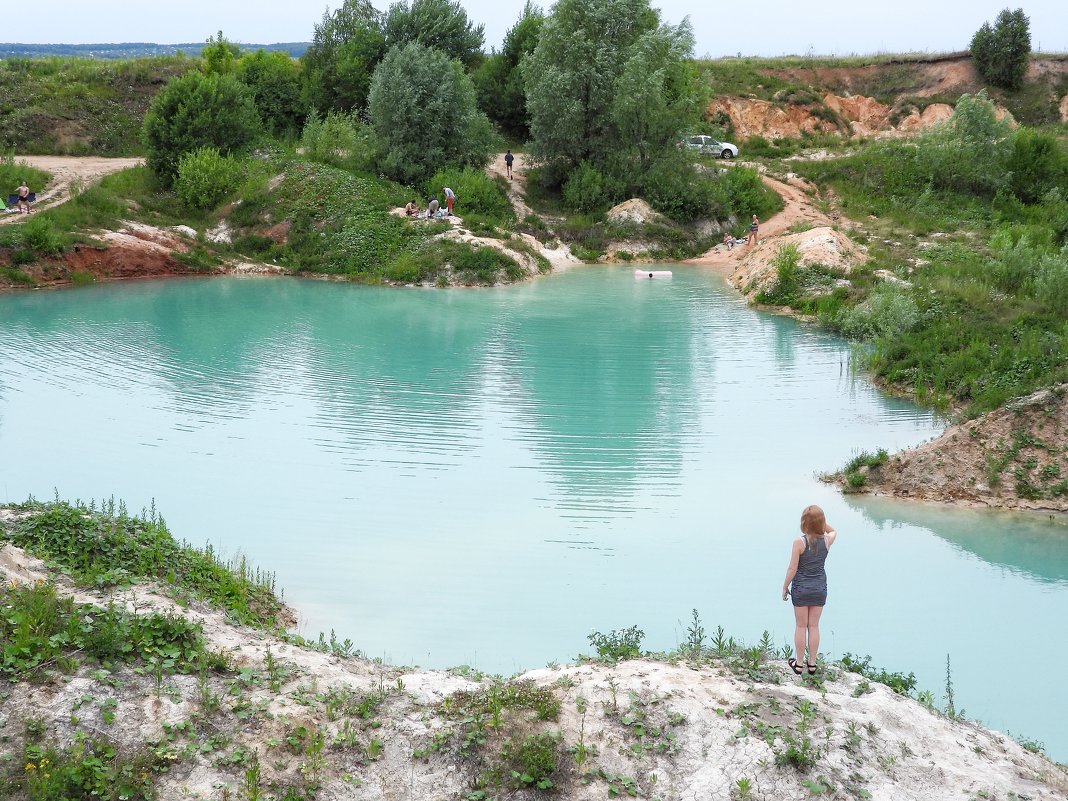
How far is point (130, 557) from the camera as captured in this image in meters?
11.4

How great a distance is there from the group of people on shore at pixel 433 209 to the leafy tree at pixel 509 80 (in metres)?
16.3

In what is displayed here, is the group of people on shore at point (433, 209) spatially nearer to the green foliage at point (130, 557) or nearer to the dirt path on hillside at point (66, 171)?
the dirt path on hillside at point (66, 171)

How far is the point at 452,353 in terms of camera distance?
2655cm

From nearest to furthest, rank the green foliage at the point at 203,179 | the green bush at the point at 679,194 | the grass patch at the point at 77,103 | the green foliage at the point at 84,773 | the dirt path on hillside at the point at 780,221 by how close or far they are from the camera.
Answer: the green foliage at the point at 84,773, the green foliage at the point at 203,179, the dirt path on hillside at the point at 780,221, the green bush at the point at 679,194, the grass patch at the point at 77,103

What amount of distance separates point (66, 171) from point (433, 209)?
15871mm

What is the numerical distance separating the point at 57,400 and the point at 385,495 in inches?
369

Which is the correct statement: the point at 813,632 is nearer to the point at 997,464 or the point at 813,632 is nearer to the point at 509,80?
the point at 997,464

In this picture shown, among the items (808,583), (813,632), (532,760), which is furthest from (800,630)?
(532,760)

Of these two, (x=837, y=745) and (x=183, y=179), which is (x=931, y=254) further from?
(x=837, y=745)

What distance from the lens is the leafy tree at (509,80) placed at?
186 feet

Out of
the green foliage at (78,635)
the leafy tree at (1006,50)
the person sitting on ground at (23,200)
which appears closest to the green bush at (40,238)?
the person sitting on ground at (23,200)

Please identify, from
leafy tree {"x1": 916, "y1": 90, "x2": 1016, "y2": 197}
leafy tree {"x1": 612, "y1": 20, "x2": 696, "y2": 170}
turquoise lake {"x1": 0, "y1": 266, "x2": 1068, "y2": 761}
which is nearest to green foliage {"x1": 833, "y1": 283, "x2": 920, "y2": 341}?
turquoise lake {"x1": 0, "y1": 266, "x2": 1068, "y2": 761}

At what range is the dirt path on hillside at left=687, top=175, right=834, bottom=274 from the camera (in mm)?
43000

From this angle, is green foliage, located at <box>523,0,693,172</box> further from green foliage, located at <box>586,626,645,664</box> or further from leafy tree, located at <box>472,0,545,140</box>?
green foliage, located at <box>586,626,645,664</box>
